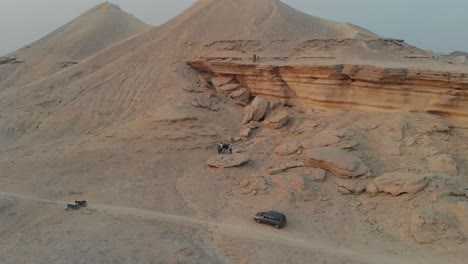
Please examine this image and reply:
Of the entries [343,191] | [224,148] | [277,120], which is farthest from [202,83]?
[343,191]

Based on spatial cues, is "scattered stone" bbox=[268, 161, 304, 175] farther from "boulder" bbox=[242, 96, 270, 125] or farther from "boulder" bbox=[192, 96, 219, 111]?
"boulder" bbox=[192, 96, 219, 111]

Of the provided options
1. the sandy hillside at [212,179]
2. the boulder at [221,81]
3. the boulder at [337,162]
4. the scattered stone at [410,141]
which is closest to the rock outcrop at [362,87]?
the sandy hillside at [212,179]

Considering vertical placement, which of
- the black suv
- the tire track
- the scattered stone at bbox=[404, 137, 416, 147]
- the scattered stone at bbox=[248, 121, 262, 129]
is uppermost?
the scattered stone at bbox=[404, 137, 416, 147]

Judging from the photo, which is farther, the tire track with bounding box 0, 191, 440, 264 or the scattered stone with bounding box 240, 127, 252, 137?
the scattered stone with bounding box 240, 127, 252, 137

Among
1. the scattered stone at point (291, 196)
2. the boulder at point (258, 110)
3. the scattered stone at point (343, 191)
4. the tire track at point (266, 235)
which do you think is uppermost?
the boulder at point (258, 110)

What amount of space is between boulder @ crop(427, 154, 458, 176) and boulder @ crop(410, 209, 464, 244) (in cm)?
180

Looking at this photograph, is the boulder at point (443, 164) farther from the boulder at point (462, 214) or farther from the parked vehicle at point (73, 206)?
the parked vehicle at point (73, 206)

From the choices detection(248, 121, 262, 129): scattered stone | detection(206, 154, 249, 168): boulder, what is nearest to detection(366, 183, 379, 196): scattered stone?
detection(206, 154, 249, 168): boulder

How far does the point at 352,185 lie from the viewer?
13094 millimetres

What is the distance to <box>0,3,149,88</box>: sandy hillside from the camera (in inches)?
1242

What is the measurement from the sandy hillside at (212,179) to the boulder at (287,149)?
0.04m

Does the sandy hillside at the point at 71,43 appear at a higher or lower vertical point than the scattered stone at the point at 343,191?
higher

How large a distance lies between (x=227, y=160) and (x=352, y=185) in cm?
496

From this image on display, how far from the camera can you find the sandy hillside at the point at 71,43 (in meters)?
31.5
